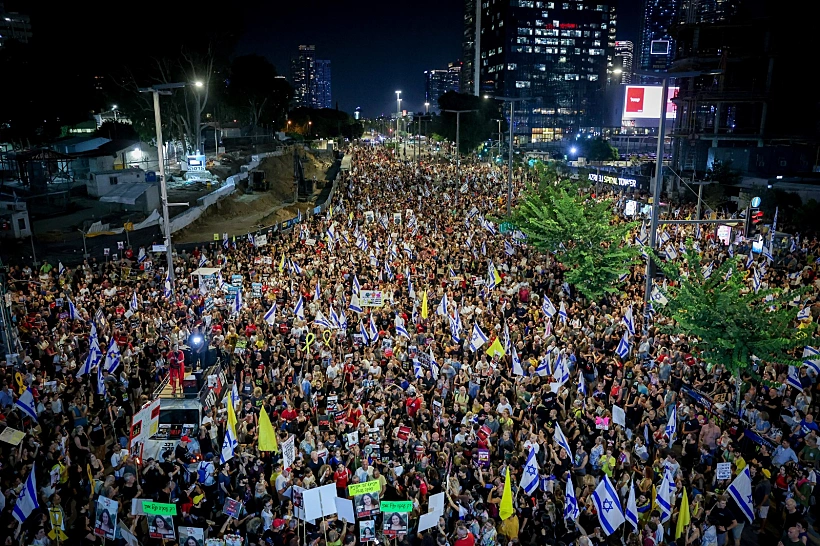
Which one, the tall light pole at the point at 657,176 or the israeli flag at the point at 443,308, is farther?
the israeli flag at the point at 443,308

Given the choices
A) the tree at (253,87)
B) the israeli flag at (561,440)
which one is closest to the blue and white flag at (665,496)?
the israeli flag at (561,440)

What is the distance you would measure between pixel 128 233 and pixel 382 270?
609 inches

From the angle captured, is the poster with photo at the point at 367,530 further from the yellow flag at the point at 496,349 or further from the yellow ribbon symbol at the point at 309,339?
the yellow ribbon symbol at the point at 309,339

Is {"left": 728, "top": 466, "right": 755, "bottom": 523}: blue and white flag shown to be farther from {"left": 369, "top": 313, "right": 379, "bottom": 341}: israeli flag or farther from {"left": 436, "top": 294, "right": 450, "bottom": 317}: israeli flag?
{"left": 436, "top": 294, "right": 450, "bottom": 317}: israeli flag

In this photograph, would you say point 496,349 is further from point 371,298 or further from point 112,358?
point 112,358

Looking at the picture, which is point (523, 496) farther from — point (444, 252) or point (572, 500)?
point (444, 252)

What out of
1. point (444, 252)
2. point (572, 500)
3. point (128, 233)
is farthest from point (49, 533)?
point (128, 233)

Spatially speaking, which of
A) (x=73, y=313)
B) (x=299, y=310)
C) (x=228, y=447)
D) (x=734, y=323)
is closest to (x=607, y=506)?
(x=734, y=323)

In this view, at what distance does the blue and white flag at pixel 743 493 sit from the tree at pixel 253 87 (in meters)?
70.0

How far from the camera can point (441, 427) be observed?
36.9ft

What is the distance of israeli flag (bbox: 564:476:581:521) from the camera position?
891 cm

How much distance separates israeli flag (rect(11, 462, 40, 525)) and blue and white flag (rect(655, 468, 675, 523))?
8.87 metres

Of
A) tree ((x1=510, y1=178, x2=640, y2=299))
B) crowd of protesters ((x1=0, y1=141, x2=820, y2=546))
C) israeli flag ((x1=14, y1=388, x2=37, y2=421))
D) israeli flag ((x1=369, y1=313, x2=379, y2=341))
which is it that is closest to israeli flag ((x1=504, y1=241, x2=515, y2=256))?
tree ((x1=510, y1=178, x2=640, y2=299))

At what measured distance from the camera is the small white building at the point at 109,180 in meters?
40.4
